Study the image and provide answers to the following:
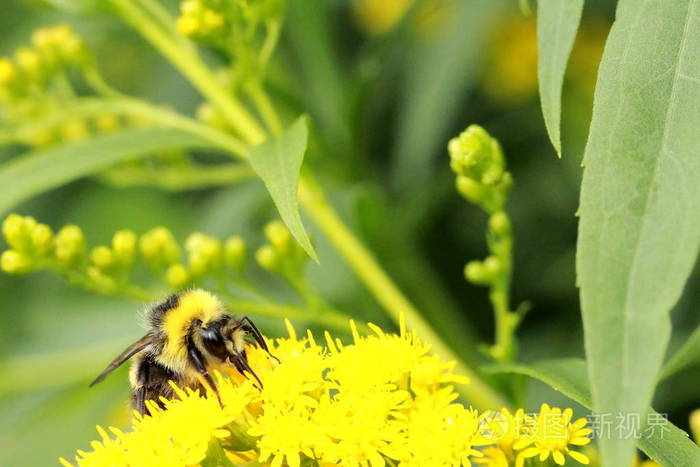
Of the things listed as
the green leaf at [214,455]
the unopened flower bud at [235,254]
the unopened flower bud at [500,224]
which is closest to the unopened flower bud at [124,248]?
the unopened flower bud at [235,254]

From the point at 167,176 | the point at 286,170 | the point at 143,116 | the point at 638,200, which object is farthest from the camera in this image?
the point at 167,176

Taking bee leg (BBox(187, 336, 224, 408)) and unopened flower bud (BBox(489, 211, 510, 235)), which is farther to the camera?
unopened flower bud (BBox(489, 211, 510, 235))

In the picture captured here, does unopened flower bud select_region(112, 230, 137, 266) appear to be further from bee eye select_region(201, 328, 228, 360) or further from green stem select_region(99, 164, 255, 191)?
green stem select_region(99, 164, 255, 191)

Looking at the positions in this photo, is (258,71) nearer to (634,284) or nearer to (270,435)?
(270,435)

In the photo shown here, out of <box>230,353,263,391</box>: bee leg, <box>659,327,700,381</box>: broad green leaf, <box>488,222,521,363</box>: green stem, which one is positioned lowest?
<box>659,327,700,381</box>: broad green leaf

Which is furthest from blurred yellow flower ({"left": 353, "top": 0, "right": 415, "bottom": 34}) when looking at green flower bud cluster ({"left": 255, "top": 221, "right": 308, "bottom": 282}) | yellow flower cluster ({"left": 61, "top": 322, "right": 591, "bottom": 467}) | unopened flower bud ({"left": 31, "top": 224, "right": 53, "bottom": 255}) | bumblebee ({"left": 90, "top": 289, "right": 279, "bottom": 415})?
yellow flower cluster ({"left": 61, "top": 322, "right": 591, "bottom": 467})

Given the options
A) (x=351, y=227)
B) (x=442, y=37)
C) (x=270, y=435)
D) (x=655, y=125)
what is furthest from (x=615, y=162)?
(x=442, y=37)

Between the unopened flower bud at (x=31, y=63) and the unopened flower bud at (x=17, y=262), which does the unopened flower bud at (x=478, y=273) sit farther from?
the unopened flower bud at (x=31, y=63)

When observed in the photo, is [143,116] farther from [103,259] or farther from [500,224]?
[500,224]

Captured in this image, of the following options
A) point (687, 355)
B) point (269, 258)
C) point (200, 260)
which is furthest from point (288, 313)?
point (687, 355)
